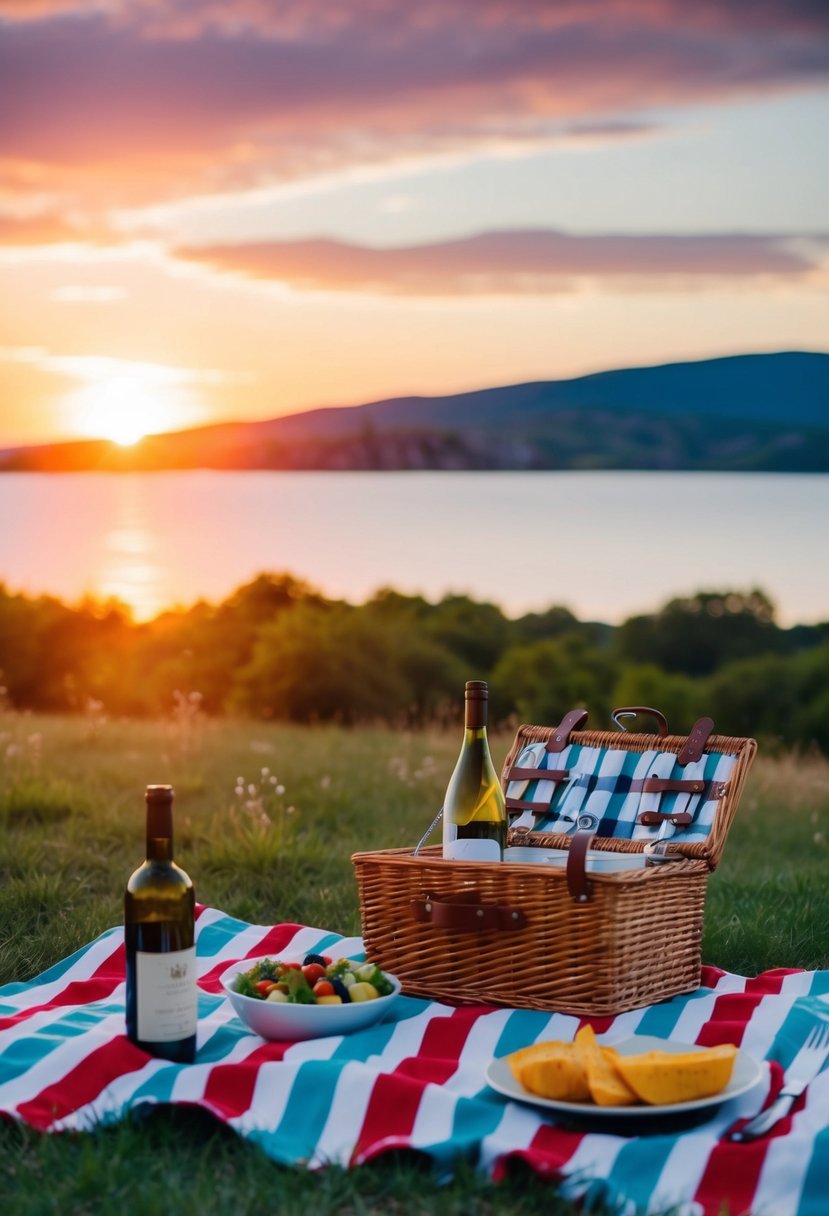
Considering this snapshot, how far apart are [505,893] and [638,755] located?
2.84ft

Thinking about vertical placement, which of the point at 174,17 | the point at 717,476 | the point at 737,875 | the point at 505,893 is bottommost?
the point at 737,875

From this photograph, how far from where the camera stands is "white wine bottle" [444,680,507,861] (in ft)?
11.3

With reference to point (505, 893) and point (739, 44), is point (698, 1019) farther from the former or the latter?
point (739, 44)

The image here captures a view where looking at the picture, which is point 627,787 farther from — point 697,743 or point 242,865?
point 242,865

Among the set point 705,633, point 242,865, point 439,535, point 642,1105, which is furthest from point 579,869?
point 439,535

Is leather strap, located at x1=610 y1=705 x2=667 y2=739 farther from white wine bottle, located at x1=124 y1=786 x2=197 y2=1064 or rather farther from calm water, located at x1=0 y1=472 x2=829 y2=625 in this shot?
calm water, located at x1=0 y1=472 x2=829 y2=625

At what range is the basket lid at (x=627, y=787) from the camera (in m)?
3.65

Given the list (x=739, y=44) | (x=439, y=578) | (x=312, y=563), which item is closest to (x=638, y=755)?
(x=739, y=44)

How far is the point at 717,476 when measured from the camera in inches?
1446

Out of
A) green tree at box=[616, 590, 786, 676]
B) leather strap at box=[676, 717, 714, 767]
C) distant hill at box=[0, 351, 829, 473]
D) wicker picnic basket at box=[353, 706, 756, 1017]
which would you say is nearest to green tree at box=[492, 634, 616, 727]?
green tree at box=[616, 590, 786, 676]

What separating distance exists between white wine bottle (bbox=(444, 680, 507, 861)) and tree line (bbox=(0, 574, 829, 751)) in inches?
517

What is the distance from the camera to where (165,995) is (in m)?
2.80

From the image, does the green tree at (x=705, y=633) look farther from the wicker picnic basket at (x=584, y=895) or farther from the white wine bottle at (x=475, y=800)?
the white wine bottle at (x=475, y=800)

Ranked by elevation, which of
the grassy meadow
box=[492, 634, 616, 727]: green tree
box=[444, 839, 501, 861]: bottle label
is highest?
box=[444, 839, 501, 861]: bottle label
